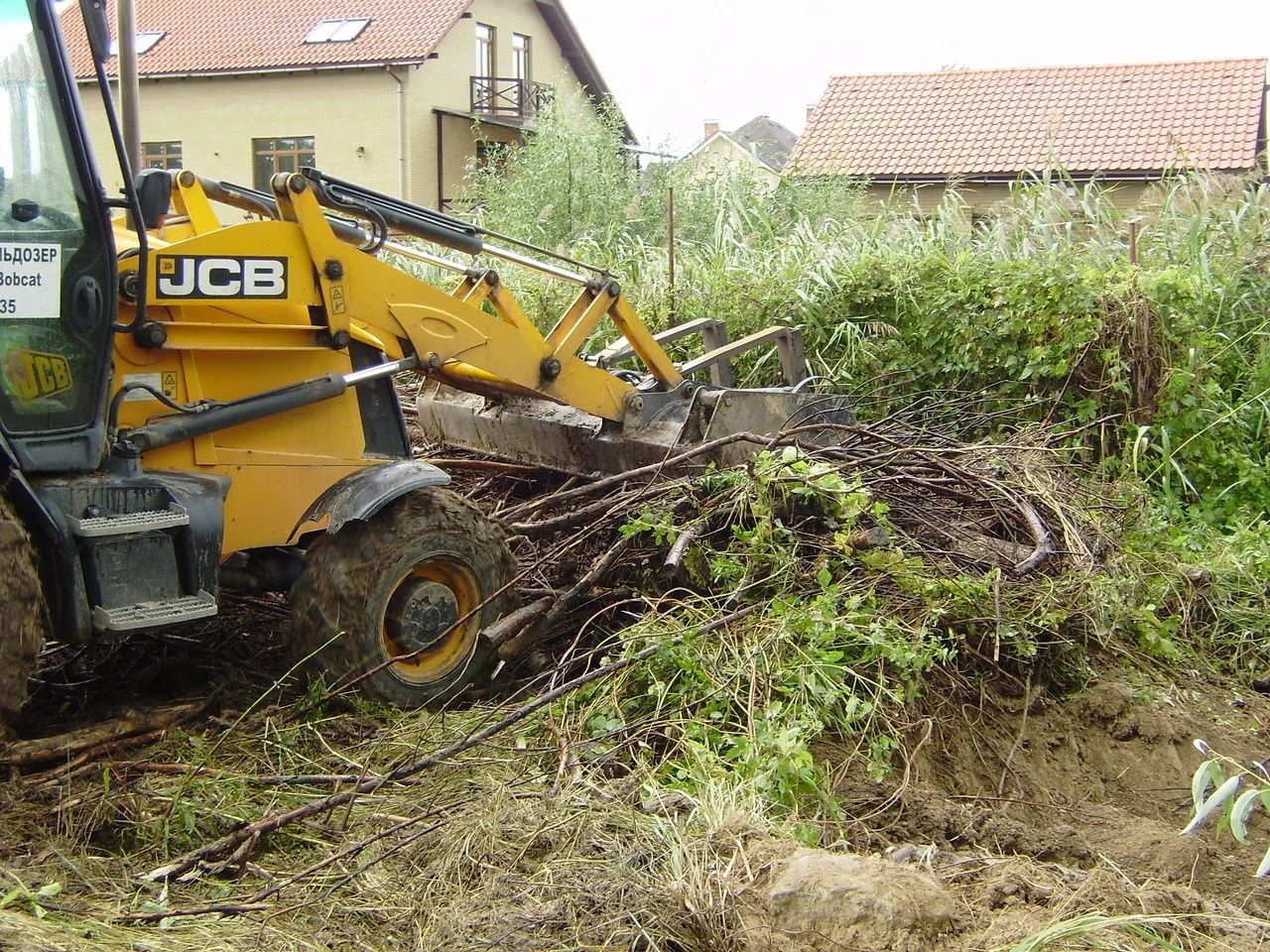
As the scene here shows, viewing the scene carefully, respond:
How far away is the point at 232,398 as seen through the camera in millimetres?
5012

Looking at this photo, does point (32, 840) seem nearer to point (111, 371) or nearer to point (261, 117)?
point (111, 371)

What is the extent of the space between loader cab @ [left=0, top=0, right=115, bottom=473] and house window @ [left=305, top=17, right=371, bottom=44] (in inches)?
1080

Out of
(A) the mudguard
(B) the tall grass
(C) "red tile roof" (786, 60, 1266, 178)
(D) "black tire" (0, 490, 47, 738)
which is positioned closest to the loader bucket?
(A) the mudguard

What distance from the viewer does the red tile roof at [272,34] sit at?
29.4 meters

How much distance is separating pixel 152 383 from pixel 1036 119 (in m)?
23.5

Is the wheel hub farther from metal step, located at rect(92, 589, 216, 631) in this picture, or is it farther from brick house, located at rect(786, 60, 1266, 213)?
brick house, located at rect(786, 60, 1266, 213)

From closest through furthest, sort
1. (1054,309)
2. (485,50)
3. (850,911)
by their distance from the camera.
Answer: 1. (850,911)
2. (1054,309)
3. (485,50)

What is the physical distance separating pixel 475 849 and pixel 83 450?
1965 millimetres

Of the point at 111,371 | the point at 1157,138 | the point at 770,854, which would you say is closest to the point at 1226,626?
the point at 770,854

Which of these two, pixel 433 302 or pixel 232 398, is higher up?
pixel 433 302

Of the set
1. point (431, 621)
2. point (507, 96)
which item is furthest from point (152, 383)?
point (507, 96)

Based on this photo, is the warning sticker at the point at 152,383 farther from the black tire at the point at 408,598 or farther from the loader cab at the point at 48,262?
the black tire at the point at 408,598

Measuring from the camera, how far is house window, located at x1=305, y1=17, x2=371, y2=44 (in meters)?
30.2

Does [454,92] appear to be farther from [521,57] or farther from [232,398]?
[232,398]
